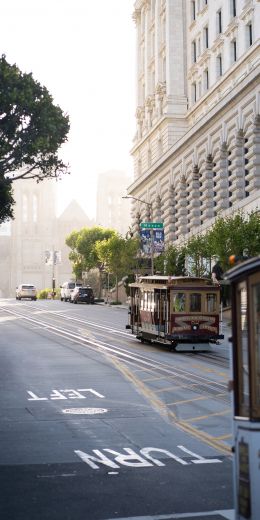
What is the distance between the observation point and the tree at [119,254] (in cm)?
8025

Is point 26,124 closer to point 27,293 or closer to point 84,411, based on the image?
point 84,411

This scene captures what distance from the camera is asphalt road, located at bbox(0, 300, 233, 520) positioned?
10.4 m

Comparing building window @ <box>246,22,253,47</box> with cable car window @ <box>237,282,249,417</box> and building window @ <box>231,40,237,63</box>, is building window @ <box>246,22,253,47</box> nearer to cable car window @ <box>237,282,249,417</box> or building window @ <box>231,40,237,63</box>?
building window @ <box>231,40,237,63</box>

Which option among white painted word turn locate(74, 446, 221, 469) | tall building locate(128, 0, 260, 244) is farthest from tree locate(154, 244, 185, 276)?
white painted word turn locate(74, 446, 221, 469)

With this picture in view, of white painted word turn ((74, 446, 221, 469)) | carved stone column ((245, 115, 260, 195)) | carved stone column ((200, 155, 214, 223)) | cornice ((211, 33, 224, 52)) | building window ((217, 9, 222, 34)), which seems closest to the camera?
white painted word turn ((74, 446, 221, 469))

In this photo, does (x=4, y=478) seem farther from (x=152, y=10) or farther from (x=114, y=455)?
(x=152, y=10)

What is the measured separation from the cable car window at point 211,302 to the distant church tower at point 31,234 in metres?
152

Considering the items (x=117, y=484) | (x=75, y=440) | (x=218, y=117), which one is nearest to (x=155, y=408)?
(x=75, y=440)

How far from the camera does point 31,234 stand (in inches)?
7298

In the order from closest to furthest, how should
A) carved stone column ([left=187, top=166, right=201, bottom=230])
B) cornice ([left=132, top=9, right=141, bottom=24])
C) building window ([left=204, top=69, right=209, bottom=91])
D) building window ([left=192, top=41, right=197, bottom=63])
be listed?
carved stone column ([left=187, top=166, right=201, bottom=230]) < building window ([left=204, top=69, right=209, bottom=91]) < building window ([left=192, top=41, right=197, bottom=63]) < cornice ([left=132, top=9, right=141, bottom=24])

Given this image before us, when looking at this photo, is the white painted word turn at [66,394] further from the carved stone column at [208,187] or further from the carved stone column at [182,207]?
the carved stone column at [182,207]

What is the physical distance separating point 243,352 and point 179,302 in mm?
24858

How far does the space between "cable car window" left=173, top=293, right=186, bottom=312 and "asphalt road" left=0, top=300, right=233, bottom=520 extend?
7.24ft

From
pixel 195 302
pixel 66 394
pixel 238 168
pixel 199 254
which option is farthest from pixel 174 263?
pixel 66 394
